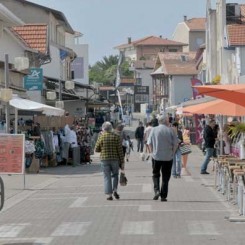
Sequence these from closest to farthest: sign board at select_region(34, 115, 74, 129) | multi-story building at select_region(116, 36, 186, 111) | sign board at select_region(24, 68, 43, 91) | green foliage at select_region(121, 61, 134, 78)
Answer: sign board at select_region(34, 115, 74, 129)
sign board at select_region(24, 68, 43, 91)
multi-story building at select_region(116, 36, 186, 111)
green foliage at select_region(121, 61, 134, 78)

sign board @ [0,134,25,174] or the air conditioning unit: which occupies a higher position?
the air conditioning unit

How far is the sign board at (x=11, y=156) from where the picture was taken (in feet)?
68.3

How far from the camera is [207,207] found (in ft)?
54.5

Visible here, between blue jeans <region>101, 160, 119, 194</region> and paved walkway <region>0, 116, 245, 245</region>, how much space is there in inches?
12.3

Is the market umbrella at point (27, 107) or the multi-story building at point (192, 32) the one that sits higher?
the multi-story building at point (192, 32)

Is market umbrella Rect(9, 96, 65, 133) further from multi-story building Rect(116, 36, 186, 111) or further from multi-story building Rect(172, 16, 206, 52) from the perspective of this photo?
multi-story building Rect(116, 36, 186, 111)

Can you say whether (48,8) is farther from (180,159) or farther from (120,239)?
(120,239)

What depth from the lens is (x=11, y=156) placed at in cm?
2091

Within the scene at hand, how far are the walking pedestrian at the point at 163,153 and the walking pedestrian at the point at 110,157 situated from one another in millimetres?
755

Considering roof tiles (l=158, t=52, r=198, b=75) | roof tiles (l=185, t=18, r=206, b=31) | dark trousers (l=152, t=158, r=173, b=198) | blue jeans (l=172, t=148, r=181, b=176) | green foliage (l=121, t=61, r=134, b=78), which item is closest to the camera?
dark trousers (l=152, t=158, r=173, b=198)

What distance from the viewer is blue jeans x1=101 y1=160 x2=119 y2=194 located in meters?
18.2

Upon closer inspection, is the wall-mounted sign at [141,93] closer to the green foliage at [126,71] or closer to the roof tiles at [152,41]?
the roof tiles at [152,41]

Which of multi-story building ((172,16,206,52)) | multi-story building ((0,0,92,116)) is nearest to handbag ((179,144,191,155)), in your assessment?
multi-story building ((0,0,92,116))

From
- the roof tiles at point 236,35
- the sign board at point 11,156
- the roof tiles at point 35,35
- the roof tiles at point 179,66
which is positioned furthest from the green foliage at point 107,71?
the sign board at point 11,156
